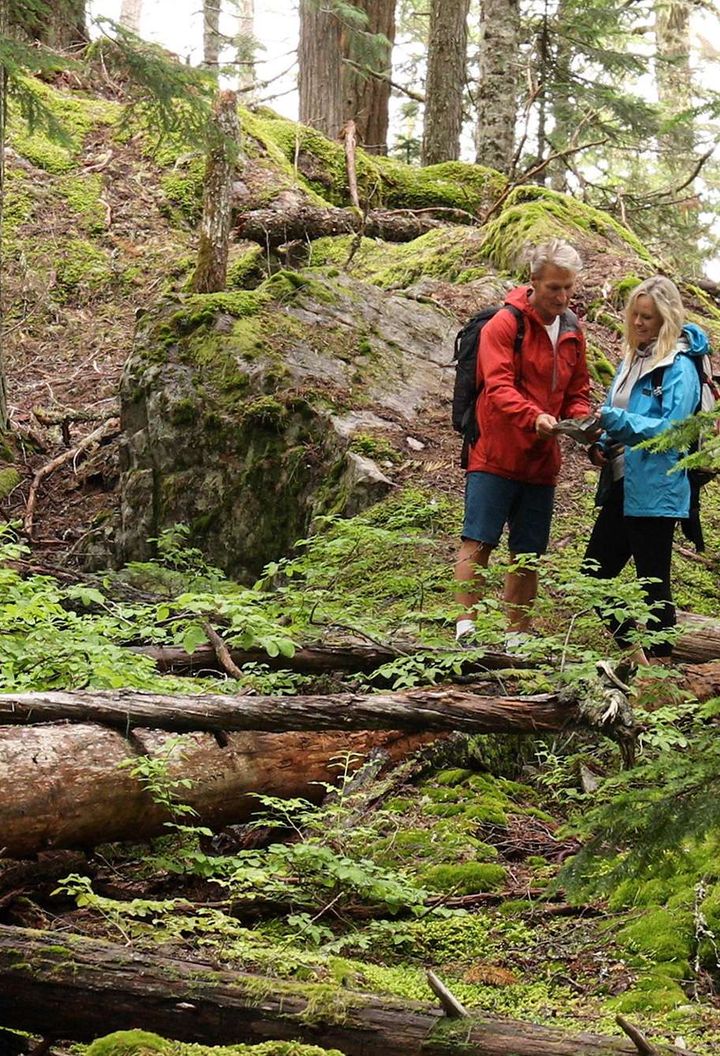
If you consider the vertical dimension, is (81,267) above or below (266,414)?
above

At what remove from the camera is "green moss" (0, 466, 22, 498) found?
33.1ft

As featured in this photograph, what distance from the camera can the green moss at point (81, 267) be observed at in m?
13.8

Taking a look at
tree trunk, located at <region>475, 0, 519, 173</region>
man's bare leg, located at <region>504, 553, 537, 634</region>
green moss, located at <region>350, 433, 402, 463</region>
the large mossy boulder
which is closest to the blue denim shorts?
man's bare leg, located at <region>504, 553, 537, 634</region>

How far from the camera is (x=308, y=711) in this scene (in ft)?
13.8

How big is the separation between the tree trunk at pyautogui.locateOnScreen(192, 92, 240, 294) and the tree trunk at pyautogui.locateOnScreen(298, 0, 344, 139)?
20.3ft

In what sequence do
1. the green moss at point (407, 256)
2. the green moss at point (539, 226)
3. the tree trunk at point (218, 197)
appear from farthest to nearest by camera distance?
the green moss at point (407, 256) < the green moss at point (539, 226) < the tree trunk at point (218, 197)

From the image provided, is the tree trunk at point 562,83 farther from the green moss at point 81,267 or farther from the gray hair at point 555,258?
the gray hair at point 555,258

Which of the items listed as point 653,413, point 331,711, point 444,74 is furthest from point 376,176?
point 331,711

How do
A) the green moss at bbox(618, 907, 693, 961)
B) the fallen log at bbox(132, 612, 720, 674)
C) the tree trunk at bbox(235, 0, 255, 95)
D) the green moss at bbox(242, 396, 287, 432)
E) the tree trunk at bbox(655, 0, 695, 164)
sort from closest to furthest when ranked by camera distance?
the green moss at bbox(618, 907, 693, 961) → the fallen log at bbox(132, 612, 720, 674) → the green moss at bbox(242, 396, 287, 432) → the tree trunk at bbox(655, 0, 695, 164) → the tree trunk at bbox(235, 0, 255, 95)

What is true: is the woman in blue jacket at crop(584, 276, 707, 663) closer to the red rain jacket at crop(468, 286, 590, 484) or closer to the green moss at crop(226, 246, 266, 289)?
the red rain jacket at crop(468, 286, 590, 484)

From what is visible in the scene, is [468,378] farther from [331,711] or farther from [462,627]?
[331,711]

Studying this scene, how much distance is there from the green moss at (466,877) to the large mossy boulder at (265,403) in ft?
13.7

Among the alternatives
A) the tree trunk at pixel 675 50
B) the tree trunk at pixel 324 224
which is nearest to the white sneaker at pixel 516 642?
the tree trunk at pixel 324 224

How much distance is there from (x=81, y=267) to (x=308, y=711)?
11073mm
